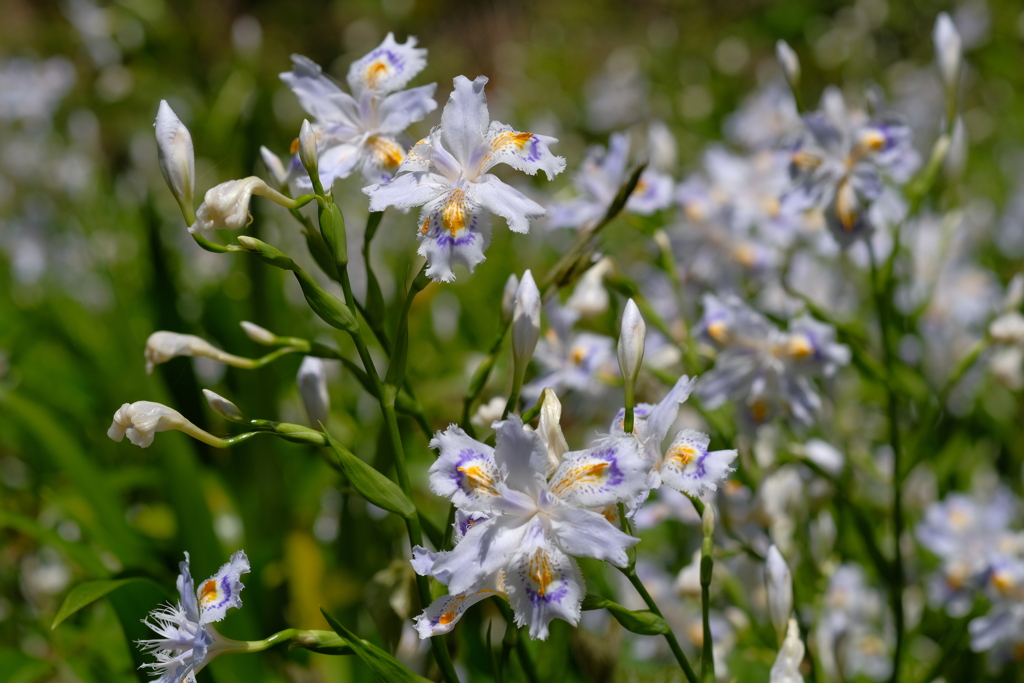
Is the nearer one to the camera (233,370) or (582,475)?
(582,475)

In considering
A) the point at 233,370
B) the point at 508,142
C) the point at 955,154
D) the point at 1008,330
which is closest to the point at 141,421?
the point at 508,142

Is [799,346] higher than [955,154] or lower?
lower

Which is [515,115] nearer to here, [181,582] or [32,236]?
[32,236]

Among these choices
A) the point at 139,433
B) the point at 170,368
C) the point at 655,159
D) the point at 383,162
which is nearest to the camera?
the point at 139,433

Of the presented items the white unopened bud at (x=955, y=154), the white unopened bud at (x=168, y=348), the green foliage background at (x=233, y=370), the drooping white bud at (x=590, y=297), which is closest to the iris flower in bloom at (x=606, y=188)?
the drooping white bud at (x=590, y=297)

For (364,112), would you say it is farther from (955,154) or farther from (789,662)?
(955,154)

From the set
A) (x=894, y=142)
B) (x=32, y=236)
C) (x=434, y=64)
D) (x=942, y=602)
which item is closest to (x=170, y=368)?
(x=894, y=142)

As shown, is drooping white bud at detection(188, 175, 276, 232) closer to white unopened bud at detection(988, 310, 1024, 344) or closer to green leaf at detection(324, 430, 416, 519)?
green leaf at detection(324, 430, 416, 519)
